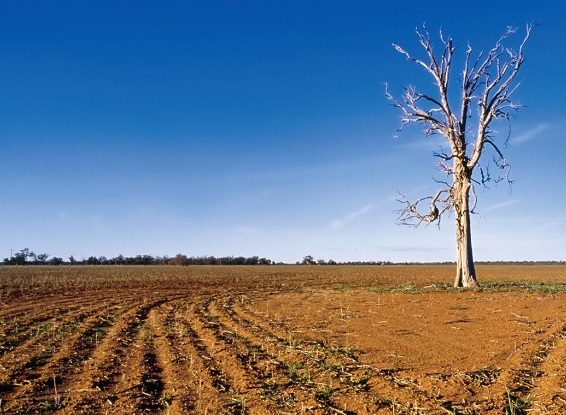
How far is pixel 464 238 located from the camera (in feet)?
69.6

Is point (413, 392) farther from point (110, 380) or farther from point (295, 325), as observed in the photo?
point (295, 325)

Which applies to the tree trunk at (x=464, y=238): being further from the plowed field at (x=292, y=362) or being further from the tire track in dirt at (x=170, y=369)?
the tire track in dirt at (x=170, y=369)

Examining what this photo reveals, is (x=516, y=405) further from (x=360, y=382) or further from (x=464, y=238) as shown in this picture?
(x=464, y=238)

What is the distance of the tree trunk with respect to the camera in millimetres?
21025

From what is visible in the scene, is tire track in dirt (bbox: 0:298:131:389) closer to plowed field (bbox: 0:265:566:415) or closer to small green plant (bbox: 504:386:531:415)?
plowed field (bbox: 0:265:566:415)

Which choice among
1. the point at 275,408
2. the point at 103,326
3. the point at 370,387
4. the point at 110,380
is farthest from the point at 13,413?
the point at 103,326

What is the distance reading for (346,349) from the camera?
792cm

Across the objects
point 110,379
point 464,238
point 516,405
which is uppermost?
point 464,238

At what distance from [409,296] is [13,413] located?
46.8ft

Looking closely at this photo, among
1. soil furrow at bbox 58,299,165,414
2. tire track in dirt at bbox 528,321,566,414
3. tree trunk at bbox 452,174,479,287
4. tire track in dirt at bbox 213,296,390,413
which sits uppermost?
tree trunk at bbox 452,174,479,287

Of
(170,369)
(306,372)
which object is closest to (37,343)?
(170,369)

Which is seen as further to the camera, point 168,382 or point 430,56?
point 430,56

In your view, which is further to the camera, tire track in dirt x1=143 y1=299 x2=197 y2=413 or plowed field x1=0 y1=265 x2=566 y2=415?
tire track in dirt x1=143 y1=299 x2=197 y2=413

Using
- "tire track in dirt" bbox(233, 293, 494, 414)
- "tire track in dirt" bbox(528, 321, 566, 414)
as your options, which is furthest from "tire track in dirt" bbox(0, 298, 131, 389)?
"tire track in dirt" bbox(528, 321, 566, 414)
